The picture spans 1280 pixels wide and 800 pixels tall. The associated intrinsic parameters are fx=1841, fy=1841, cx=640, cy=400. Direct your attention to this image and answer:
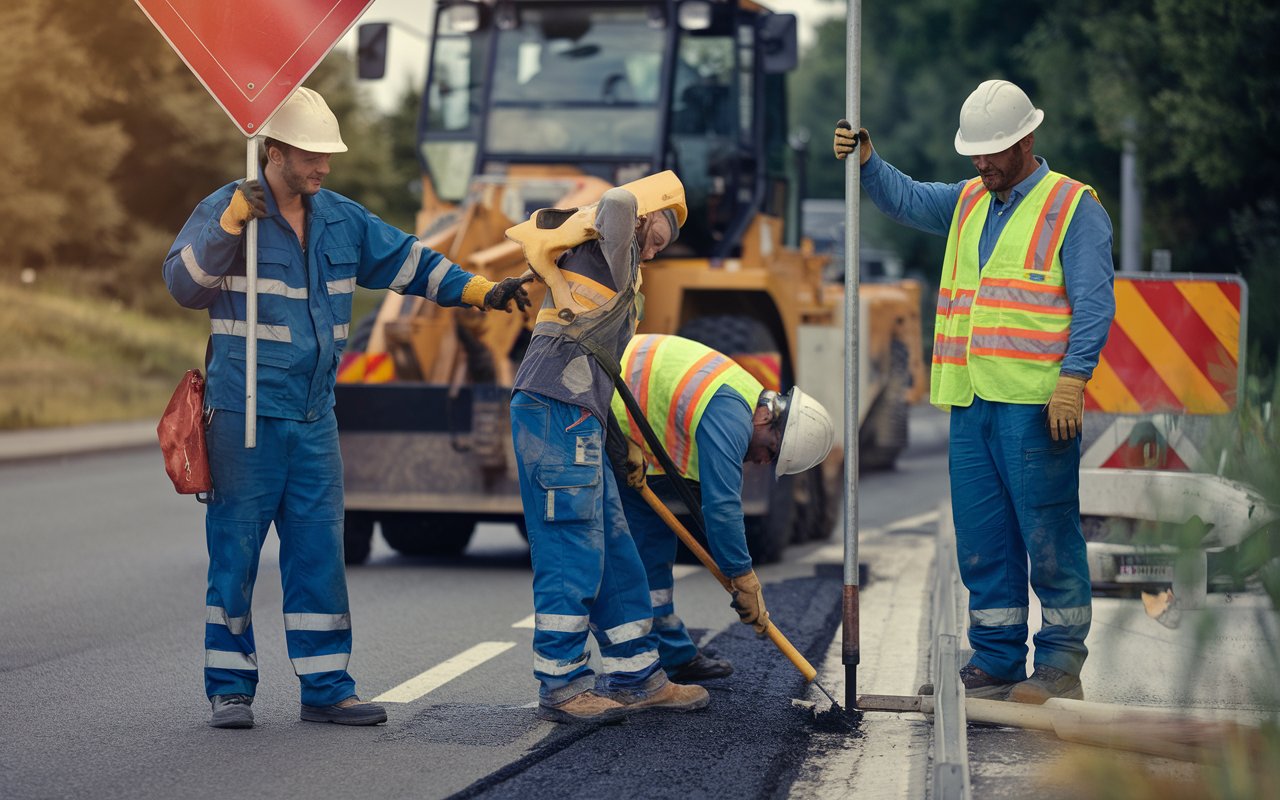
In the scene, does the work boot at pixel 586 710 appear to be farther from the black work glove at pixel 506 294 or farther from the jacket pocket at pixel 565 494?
the black work glove at pixel 506 294

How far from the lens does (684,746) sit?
5.50 m

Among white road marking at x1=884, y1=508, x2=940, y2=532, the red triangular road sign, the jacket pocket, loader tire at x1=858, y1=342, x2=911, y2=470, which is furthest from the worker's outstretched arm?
loader tire at x1=858, y1=342, x2=911, y2=470

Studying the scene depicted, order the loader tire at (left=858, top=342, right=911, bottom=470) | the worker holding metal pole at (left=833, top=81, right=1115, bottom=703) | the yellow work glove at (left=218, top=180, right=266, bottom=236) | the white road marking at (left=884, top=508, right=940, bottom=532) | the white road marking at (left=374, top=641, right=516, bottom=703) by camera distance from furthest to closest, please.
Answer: the loader tire at (left=858, top=342, right=911, bottom=470) < the white road marking at (left=884, top=508, right=940, bottom=532) < the white road marking at (left=374, top=641, right=516, bottom=703) < the worker holding metal pole at (left=833, top=81, right=1115, bottom=703) < the yellow work glove at (left=218, top=180, right=266, bottom=236)

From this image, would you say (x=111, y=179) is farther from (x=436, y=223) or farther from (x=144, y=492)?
(x=436, y=223)

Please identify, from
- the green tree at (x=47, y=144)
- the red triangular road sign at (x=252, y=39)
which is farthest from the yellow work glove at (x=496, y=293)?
the green tree at (x=47, y=144)

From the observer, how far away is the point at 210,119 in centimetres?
3944

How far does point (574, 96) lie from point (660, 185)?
520cm

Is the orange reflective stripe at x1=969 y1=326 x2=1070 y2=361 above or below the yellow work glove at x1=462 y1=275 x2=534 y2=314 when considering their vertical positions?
below

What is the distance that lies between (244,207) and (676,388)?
1515 millimetres

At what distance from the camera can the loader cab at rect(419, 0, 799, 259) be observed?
430 inches

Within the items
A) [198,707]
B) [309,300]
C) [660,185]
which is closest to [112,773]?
[198,707]

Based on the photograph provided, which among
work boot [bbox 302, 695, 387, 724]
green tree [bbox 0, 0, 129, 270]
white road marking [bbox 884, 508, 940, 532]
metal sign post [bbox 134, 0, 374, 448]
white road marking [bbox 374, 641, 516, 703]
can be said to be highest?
green tree [bbox 0, 0, 129, 270]

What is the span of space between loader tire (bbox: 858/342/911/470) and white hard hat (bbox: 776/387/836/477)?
31.5 feet

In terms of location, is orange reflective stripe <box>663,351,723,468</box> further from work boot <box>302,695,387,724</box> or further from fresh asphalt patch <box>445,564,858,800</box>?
work boot <box>302,695,387,724</box>
